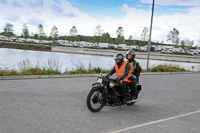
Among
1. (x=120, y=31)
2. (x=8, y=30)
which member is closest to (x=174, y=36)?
(x=120, y=31)

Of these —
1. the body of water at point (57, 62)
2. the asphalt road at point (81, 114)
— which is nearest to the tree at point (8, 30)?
the body of water at point (57, 62)

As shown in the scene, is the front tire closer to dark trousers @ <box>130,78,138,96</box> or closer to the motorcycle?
the motorcycle

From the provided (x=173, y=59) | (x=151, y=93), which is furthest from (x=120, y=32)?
(x=151, y=93)

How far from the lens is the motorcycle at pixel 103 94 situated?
6392 millimetres

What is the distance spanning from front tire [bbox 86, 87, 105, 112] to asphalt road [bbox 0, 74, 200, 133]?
0.17 metres

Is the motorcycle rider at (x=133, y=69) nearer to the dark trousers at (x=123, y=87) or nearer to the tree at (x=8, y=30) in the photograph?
the dark trousers at (x=123, y=87)

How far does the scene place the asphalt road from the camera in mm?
5168

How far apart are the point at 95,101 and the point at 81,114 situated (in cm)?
54

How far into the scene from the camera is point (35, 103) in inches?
279

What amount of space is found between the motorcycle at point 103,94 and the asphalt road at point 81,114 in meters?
0.23

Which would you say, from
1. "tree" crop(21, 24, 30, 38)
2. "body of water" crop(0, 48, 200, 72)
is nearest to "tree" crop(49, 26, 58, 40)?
"tree" crop(21, 24, 30, 38)

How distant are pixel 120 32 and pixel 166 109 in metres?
94.6

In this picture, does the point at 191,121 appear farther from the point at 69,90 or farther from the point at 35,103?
the point at 69,90

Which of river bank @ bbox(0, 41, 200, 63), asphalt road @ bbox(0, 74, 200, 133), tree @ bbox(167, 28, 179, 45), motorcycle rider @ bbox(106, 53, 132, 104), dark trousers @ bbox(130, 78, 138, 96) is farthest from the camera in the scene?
tree @ bbox(167, 28, 179, 45)
